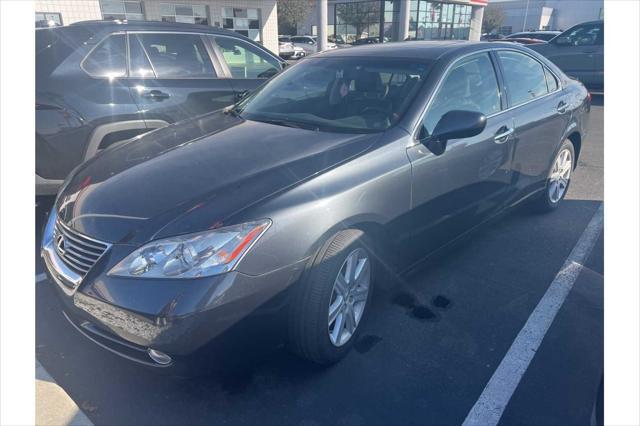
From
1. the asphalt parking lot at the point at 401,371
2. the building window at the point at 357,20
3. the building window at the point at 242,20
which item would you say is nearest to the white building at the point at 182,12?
the building window at the point at 242,20

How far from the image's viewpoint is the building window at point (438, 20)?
33719 mm

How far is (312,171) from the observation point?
94.3 inches

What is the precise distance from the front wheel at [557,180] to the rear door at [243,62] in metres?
3.22

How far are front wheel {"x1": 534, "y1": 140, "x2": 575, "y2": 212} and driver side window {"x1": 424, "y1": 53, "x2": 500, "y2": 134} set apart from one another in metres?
1.40

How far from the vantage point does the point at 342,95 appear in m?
3.26

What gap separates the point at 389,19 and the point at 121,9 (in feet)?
64.8

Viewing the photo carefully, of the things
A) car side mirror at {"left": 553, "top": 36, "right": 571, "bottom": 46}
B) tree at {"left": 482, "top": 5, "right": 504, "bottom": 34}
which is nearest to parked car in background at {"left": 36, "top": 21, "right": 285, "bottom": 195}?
car side mirror at {"left": 553, "top": 36, "right": 571, "bottom": 46}

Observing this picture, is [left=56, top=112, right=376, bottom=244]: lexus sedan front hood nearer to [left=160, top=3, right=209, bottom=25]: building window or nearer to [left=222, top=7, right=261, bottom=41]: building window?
[left=160, top=3, right=209, bottom=25]: building window

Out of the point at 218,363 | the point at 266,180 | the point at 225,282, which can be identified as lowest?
the point at 218,363

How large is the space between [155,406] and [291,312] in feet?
2.78

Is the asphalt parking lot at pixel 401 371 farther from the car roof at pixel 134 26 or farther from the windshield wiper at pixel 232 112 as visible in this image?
the car roof at pixel 134 26

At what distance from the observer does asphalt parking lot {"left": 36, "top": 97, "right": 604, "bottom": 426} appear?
2.26 m

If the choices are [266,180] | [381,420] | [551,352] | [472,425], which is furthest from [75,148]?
[551,352]

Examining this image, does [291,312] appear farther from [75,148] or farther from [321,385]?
[75,148]
